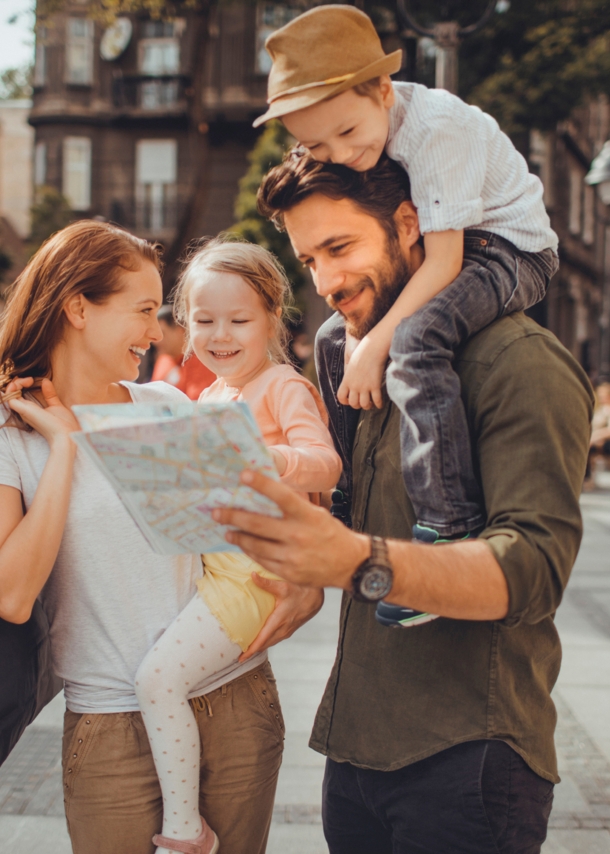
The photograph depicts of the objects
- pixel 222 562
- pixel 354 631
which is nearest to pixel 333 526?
pixel 354 631

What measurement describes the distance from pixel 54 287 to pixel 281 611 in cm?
85

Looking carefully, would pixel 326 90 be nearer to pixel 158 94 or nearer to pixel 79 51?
pixel 158 94

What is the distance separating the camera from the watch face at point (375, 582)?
118cm

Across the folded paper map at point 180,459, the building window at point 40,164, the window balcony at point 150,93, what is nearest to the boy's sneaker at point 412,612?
the folded paper map at point 180,459

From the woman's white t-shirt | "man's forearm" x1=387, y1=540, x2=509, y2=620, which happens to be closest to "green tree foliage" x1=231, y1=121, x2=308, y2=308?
the woman's white t-shirt

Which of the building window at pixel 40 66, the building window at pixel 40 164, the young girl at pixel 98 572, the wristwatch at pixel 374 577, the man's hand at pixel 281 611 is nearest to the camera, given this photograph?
the wristwatch at pixel 374 577

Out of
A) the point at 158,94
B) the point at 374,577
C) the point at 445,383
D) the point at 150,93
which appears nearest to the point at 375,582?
the point at 374,577

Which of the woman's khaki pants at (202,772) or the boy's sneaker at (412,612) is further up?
the boy's sneaker at (412,612)

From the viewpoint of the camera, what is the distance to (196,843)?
1751 mm

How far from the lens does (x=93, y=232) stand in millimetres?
1901

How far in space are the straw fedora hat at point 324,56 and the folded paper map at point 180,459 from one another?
78cm

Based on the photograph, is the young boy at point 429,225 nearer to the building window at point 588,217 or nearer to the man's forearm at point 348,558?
the man's forearm at point 348,558

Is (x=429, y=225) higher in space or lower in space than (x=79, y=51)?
lower

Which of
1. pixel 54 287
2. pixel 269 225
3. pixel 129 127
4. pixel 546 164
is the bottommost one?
pixel 54 287
